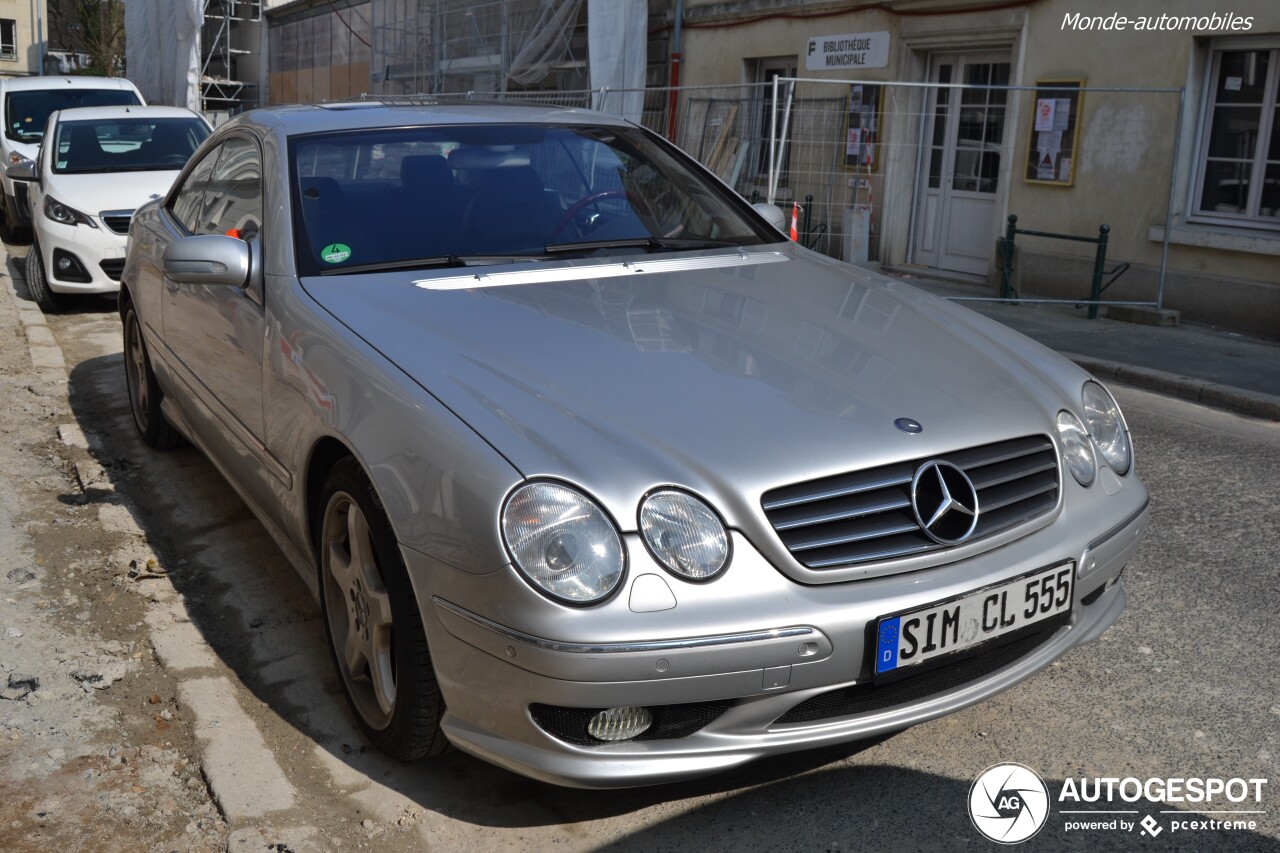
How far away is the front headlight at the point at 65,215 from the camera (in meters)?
9.77

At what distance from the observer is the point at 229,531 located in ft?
16.3

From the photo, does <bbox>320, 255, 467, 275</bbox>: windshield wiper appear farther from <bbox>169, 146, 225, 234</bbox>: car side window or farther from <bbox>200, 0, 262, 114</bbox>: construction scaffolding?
<bbox>200, 0, 262, 114</bbox>: construction scaffolding

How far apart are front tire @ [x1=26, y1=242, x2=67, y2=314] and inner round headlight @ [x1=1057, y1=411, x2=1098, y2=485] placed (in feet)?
28.4

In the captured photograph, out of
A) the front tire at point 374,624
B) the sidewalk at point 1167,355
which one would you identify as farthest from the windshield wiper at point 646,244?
the sidewalk at point 1167,355

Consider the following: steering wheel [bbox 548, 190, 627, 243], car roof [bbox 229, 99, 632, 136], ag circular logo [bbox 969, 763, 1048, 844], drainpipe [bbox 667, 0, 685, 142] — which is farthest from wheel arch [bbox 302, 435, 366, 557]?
drainpipe [bbox 667, 0, 685, 142]

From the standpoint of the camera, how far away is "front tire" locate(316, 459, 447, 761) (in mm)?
2842

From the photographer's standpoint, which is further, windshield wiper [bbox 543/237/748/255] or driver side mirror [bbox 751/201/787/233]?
driver side mirror [bbox 751/201/787/233]

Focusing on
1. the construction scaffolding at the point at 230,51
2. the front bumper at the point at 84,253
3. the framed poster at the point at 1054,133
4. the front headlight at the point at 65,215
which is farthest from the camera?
the construction scaffolding at the point at 230,51

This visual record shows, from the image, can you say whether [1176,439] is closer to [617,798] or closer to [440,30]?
[617,798]

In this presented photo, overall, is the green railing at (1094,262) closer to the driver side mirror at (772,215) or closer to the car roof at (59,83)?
→ the driver side mirror at (772,215)

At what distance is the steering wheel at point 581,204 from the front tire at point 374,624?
49.2 inches

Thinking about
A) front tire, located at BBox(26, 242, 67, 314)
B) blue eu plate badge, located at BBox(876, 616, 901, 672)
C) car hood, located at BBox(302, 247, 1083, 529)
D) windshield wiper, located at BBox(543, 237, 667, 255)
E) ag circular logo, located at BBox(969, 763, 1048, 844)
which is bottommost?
ag circular logo, located at BBox(969, 763, 1048, 844)

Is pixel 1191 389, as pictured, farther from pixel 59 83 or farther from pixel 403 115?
pixel 59 83

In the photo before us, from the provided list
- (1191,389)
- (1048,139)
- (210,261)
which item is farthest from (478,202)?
(1048,139)
